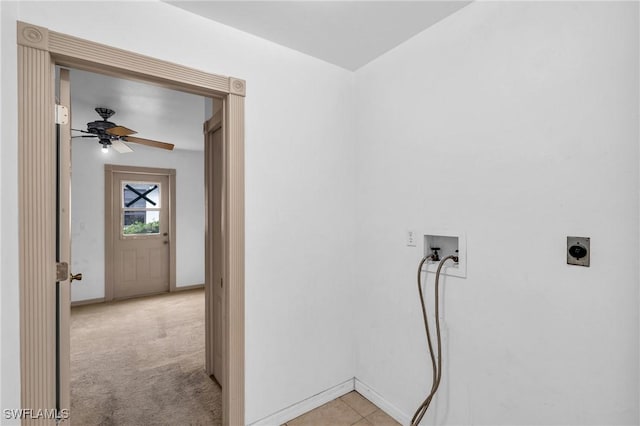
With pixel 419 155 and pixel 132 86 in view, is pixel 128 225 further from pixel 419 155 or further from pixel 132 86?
pixel 419 155

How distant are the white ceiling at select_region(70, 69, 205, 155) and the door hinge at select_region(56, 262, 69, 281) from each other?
1444mm

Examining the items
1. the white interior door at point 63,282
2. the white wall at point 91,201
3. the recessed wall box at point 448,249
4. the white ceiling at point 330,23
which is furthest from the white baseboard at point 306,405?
the white wall at point 91,201

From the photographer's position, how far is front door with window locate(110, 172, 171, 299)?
5.00 metres

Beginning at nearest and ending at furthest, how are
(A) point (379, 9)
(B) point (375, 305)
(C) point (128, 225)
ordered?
(A) point (379, 9), (B) point (375, 305), (C) point (128, 225)

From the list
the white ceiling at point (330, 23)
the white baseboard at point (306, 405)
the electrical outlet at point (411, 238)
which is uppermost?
the white ceiling at point (330, 23)

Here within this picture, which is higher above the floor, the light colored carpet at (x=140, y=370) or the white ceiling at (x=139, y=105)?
the white ceiling at (x=139, y=105)

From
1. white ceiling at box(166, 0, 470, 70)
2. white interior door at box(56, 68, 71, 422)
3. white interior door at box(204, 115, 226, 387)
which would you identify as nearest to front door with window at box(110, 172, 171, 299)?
white interior door at box(204, 115, 226, 387)

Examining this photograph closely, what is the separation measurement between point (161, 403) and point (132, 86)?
101 inches

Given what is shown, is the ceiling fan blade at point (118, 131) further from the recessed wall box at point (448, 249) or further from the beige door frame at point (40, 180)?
the recessed wall box at point (448, 249)

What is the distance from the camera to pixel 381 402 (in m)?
2.14

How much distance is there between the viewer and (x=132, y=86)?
2727 millimetres

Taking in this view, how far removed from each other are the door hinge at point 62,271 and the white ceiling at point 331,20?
55.8 inches

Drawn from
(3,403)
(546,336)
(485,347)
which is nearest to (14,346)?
(3,403)

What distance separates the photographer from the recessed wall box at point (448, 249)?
166cm
